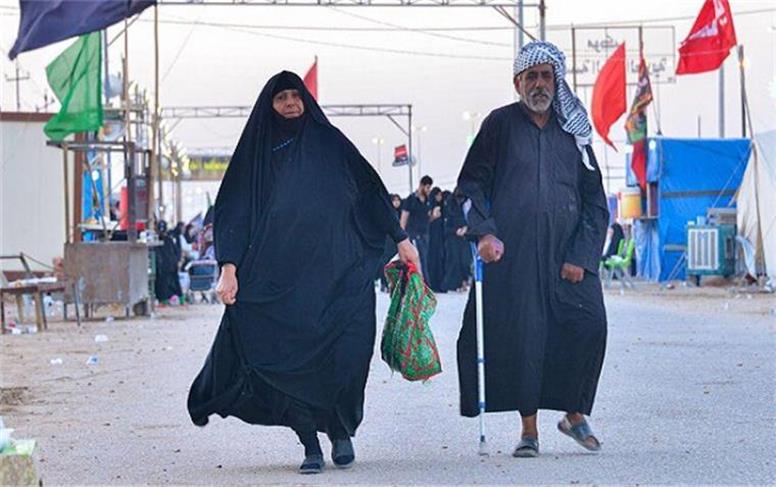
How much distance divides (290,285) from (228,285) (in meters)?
0.27

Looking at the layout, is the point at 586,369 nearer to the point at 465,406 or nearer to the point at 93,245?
the point at 465,406

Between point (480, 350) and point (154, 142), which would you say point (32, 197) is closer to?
point (154, 142)

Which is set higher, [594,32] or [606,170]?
[594,32]

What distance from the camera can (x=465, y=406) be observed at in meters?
7.47

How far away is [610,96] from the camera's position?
1439 inches

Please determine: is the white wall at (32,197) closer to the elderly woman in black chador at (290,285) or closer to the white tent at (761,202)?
the white tent at (761,202)

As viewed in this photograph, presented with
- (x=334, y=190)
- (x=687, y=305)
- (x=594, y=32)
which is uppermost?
Result: (x=594, y=32)

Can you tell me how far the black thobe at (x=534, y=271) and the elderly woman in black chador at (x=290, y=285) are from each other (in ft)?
1.76

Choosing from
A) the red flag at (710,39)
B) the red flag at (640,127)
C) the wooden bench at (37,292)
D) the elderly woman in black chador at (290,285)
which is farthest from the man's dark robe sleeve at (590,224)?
the red flag at (640,127)

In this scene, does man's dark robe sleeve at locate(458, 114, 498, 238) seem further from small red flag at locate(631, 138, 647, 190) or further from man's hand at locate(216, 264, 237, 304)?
small red flag at locate(631, 138, 647, 190)

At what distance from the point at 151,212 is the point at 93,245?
3.09 meters

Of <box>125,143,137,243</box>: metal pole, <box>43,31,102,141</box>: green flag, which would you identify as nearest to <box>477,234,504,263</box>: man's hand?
<box>125,143,137,243</box>: metal pole

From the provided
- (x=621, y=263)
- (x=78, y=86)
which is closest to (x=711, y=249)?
(x=621, y=263)

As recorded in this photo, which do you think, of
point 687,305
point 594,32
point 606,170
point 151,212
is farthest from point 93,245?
point 594,32
